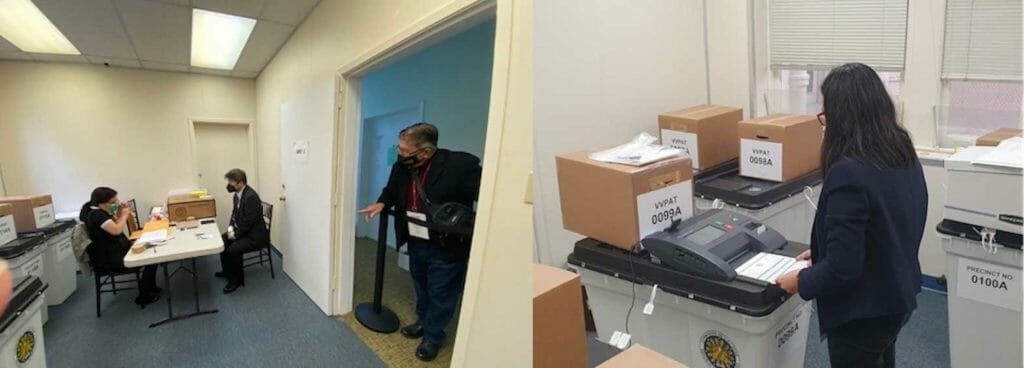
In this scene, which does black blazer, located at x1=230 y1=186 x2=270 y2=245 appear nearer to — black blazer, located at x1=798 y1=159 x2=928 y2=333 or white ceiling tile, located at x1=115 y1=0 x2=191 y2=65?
white ceiling tile, located at x1=115 y1=0 x2=191 y2=65

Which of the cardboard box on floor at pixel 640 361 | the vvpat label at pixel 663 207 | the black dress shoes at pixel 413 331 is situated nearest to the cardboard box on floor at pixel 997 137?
the vvpat label at pixel 663 207

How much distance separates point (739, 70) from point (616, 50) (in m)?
0.99

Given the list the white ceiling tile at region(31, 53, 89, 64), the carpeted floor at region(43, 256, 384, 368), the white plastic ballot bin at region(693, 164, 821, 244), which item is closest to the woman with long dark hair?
the white plastic ballot bin at region(693, 164, 821, 244)

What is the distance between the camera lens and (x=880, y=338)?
108 centimetres

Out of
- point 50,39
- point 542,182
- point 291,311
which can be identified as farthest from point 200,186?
point 542,182

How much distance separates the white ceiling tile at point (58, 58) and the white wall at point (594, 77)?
3.99 feet

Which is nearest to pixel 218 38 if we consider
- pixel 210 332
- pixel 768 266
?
pixel 210 332

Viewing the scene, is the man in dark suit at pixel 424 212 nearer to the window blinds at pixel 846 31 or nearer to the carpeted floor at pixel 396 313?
the carpeted floor at pixel 396 313

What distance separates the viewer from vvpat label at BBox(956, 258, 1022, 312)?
4.05 feet

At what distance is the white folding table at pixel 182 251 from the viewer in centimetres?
83

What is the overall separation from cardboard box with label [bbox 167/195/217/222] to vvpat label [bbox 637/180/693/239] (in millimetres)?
982

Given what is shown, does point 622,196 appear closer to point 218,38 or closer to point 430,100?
point 430,100

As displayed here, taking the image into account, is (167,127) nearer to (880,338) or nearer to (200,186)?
(200,186)

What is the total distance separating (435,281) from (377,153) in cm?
38
